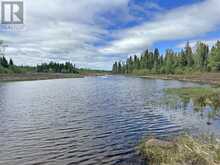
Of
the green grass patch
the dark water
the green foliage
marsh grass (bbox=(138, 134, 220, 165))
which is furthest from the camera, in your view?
the green foliage

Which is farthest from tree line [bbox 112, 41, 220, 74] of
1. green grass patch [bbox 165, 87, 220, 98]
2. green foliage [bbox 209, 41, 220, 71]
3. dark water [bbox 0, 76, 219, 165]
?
Answer: dark water [bbox 0, 76, 219, 165]

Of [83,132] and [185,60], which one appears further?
[185,60]

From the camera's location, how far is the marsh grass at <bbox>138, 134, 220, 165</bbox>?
9.41 meters

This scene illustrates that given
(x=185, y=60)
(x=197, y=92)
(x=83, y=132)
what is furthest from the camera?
(x=185, y=60)

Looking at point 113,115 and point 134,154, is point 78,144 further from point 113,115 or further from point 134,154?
point 113,115

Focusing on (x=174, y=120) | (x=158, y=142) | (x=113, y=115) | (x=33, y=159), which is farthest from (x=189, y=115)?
(x=33, y=159)

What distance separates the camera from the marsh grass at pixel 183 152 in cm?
941

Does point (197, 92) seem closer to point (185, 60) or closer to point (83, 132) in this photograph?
point (83, 132)

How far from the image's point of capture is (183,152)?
36.4 feet

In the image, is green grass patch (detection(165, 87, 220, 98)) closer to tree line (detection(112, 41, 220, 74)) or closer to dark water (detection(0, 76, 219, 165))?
dark water (detection(0, 76, 219, 165))

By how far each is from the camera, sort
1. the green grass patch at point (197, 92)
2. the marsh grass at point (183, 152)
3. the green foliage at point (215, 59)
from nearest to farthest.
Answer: the marsh grass at point (183, 152) < the green grass patch at point (197, 92) < the green foliage at point (215, 59)

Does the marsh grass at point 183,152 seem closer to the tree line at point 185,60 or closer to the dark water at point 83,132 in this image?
the dark water at point 83,132

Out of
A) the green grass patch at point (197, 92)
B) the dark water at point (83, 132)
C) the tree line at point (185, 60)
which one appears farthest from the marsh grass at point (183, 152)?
the tree line at point (185, 60)


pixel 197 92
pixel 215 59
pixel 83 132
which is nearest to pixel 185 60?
pixel 215 59
